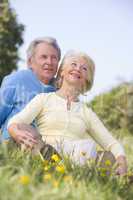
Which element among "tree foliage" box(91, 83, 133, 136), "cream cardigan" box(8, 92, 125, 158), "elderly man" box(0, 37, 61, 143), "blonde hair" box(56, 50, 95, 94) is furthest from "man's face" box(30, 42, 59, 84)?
"tree foliage" box(91, 83, 133, 136)

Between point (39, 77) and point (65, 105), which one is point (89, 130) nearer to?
point (65, 105)

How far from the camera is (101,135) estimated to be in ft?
12.3

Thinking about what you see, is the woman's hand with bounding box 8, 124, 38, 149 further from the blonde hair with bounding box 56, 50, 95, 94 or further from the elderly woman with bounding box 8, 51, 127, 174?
the blonde hair with bounding box 56, 50, 95, 94

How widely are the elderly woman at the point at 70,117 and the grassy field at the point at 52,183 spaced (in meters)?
0.28

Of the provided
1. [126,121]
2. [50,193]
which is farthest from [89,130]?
[126,121]

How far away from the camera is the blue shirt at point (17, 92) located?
4.28m

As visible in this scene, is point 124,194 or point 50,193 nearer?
point 50,193

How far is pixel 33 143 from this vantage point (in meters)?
3.29

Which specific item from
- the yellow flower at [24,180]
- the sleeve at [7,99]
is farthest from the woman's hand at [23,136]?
the yellow flower at [24,180]

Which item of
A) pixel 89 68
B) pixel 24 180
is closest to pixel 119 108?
pixel 89 68

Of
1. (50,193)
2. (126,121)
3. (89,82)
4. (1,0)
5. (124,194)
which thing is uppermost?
(1,0)

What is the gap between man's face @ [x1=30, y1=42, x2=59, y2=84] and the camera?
448 centimetres

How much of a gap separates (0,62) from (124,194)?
17.7 metres

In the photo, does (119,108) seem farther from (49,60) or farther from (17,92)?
(17,92)
